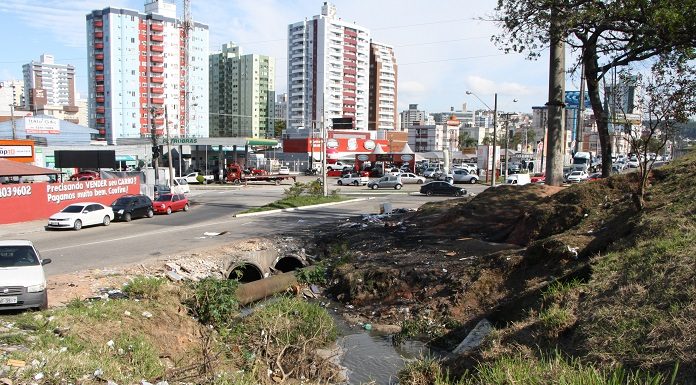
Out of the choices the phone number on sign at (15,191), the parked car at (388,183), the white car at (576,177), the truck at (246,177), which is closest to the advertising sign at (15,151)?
the phone number on sign at (15,191)

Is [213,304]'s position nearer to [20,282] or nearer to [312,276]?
[20,282]

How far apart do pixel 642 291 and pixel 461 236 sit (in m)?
13.2

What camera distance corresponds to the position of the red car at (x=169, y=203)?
36.5 m

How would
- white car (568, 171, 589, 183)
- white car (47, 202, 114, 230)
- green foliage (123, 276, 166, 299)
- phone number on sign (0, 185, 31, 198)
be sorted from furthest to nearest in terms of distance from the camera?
1. white car (568, 171, 589, 183)
2. phone number on sign (0, 185, 31, 198)
3. white car (47, 202, 114, 230)
4. green foliage (123, 276, 166, 299)

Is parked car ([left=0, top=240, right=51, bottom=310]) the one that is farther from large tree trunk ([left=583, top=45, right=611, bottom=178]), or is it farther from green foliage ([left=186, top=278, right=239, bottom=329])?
large tree trunk ([left=583, top=45, right=611, bottom=178])

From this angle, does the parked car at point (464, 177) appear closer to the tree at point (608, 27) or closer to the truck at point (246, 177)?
the truck at point (246, 177)

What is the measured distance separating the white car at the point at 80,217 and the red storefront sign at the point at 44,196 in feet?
13.4

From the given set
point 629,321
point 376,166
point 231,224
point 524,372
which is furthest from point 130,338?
point 376,166

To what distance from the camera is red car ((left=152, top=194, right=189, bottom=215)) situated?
3647cm

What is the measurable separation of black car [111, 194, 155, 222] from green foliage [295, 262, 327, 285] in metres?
16.8

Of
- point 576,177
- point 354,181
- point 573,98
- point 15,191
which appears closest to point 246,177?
point 354,181

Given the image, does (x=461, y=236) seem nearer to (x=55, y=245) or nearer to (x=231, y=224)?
(x=231, y=224)

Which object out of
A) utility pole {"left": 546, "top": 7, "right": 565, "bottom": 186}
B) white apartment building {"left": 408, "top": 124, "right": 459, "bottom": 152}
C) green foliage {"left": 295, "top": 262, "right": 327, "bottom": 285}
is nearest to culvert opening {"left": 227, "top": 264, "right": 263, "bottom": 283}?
green foliage {"left": 295, "top": 262, "right": 327, "bottom": 285}

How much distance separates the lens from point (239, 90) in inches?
6575
